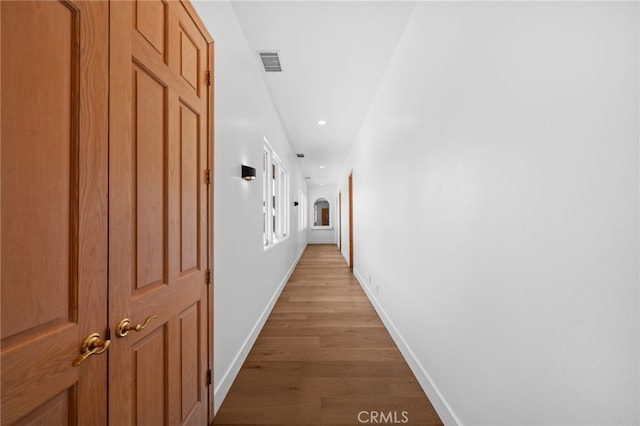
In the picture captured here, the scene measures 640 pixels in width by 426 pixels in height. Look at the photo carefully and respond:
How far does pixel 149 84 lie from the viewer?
1128 mm

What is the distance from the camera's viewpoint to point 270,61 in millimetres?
2879

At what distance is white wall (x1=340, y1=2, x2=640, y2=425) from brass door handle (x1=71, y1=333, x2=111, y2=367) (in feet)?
4.92

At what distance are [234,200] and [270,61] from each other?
1671mm

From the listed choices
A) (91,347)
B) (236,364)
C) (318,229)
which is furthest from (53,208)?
(318,229)

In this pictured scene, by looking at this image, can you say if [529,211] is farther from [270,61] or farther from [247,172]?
[270,61]

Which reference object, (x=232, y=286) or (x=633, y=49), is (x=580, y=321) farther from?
(x=232, y=286)

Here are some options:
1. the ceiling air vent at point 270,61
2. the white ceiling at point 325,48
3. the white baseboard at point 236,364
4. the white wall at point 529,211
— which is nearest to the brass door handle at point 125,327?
the white baseboard at point 236,364

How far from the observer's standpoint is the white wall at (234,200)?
1.87 metres

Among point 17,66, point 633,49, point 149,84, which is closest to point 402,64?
point 633,49

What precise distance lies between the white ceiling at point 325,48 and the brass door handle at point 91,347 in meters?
2.41

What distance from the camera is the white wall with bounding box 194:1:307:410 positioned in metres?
1.87

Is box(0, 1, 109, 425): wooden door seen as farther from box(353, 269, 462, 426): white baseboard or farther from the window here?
the window

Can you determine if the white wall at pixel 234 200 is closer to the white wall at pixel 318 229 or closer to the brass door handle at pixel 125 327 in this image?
the brass door handle at pixel 125 327

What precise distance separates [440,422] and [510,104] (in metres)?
1.86
